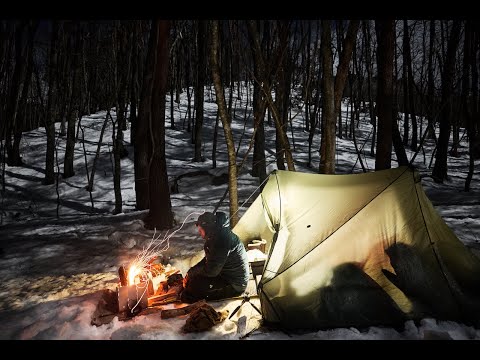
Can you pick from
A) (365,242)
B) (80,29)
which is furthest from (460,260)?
(80,29)

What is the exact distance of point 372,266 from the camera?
155 inches

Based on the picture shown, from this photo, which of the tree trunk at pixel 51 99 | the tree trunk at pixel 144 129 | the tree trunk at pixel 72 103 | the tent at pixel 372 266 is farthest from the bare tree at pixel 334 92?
the tree trunk at pixel 51 99

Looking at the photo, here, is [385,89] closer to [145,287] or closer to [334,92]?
[334,92]

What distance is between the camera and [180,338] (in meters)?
3.60

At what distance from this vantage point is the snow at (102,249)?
3.65m

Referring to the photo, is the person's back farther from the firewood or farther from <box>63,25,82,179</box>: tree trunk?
<box>63,25,82,179</box>: tree trunk

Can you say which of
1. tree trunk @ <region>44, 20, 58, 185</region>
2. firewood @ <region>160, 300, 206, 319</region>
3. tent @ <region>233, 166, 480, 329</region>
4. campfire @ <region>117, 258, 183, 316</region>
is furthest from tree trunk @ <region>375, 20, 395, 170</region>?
tree trunk @ <region>44, 20, 58, 185</region>

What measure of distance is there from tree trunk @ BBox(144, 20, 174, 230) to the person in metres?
3.18

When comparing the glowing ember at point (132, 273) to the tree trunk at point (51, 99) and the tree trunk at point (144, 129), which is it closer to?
the tree trunk at point (144, 129)

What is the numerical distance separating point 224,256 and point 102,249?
3380 mm

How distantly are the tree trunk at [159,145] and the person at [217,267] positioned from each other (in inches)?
125

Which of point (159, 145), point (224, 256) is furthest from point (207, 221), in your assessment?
point (159, 145)

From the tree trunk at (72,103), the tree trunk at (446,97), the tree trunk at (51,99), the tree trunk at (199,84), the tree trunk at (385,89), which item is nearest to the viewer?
the tree trunk at (385,89)
